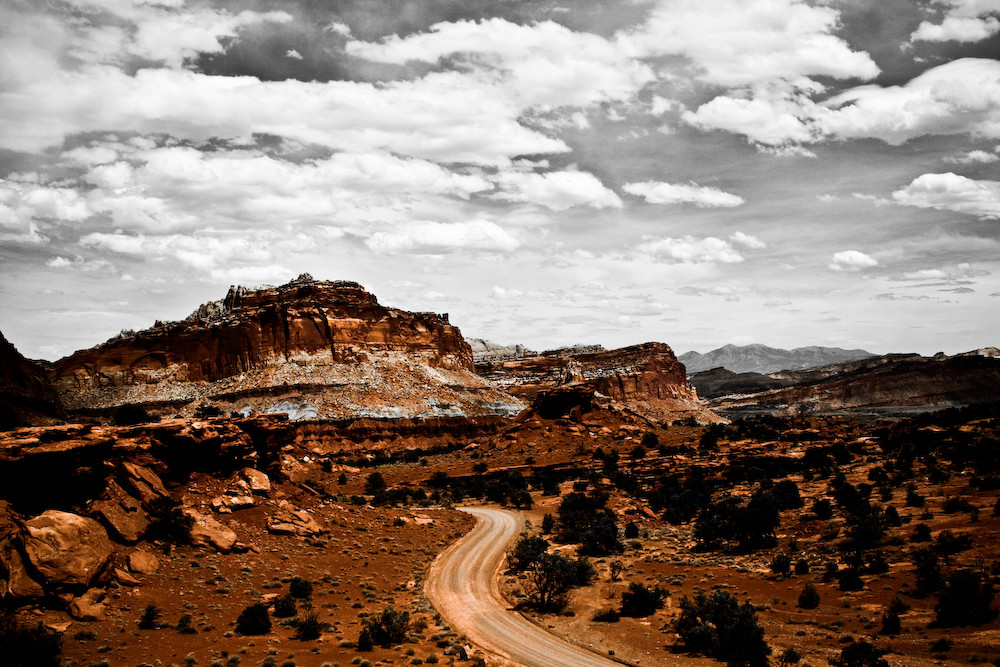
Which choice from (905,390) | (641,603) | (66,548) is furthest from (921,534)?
(905,390)

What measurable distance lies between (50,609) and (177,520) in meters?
6.54

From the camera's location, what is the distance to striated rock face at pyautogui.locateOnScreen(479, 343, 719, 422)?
405 ft

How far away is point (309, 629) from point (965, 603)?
20346 millimetres

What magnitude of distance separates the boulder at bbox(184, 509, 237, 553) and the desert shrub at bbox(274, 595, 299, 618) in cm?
428

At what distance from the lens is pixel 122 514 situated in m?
20.8

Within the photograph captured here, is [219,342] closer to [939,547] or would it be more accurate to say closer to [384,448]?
[384,448]

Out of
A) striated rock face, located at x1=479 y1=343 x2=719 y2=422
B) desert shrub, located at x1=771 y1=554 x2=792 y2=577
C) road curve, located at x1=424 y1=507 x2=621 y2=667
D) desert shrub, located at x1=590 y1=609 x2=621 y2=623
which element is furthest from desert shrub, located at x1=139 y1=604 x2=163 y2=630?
striated rock face, located at x1=479 y1=343 x2=719 y2=422

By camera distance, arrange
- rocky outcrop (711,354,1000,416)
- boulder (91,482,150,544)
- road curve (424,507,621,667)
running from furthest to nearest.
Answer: rocky outcrop (711,354,1000,416), boulder (91,482,150,544), road curve (424,507,621,667)

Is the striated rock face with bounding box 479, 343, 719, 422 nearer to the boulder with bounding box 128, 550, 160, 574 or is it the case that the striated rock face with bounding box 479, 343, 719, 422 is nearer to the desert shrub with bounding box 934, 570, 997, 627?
the desert shrub with bounding box 934, 570, 997, 627

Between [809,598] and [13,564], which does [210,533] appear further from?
[809,598]

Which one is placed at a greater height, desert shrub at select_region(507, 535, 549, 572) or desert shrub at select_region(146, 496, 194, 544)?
desert shrub at select_region(146, 496, 194, 544)

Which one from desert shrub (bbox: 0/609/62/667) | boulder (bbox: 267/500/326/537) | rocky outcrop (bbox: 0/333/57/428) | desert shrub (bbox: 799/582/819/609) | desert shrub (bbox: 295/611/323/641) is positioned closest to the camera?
desert shrub (bbox: 0/609/62/667)

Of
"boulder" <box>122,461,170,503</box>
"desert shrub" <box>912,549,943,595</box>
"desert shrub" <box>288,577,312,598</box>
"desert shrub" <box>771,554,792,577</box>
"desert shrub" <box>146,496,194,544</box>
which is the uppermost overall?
"boulder" <box>122,461,170,503</box>

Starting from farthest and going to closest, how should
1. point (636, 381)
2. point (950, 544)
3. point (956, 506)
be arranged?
1. point (636, 381)
2. point (956, 506)
3. point (950, 544)
